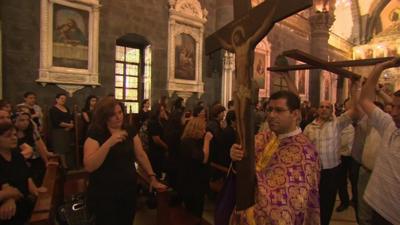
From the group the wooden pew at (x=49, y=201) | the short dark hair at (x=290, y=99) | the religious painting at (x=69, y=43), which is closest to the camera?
the short dark hair at (x=290, y=99)

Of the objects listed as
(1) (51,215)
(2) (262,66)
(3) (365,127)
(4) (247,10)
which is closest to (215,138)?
(3) (365,127)

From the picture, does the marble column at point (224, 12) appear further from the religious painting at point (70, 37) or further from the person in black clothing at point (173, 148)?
the person in black clothing at point (173, 148)

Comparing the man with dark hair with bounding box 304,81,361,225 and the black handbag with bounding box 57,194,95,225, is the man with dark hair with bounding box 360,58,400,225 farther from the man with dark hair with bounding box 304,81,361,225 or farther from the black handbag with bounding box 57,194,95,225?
the black handbag with bounding box 57,194,95,225

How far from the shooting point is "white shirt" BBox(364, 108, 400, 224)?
2.23 meters

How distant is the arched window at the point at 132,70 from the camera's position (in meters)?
10.4

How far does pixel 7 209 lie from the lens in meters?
2.42

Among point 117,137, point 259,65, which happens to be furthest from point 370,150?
point 259,65

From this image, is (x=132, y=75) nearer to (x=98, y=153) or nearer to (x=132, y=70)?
(x=132, y=70)

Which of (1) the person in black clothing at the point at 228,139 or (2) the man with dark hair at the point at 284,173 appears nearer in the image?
(2) the man with dark hair at the point at 284,173

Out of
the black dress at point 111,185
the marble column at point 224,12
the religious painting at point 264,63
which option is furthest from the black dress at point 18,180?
the religious painting at point 264,63

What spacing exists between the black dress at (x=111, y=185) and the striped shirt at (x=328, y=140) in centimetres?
235

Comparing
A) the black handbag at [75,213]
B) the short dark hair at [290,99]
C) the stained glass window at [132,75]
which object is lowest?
the black handbag at [75,213]

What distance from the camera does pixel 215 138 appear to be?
15.1ft

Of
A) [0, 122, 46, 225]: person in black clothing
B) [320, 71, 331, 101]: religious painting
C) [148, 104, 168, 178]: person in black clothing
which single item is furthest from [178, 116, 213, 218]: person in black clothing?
[320, 71, 331, 101]: religious painting
